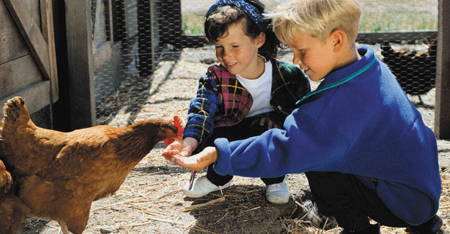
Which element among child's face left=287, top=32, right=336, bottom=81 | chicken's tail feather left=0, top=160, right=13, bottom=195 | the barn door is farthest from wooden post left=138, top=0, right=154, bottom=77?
child's face left=287, top=32, right=336, bottom=81

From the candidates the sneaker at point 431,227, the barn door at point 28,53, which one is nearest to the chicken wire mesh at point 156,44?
the barn door at point 28,53

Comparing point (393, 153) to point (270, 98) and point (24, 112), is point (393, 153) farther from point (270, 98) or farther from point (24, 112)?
point (24, 112)

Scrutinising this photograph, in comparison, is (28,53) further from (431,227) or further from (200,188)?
(431,227)

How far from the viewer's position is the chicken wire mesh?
4.22 m

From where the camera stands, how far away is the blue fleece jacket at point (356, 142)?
4.63 feet

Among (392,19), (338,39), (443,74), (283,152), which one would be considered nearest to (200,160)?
(283,152)

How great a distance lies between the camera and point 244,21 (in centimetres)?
205

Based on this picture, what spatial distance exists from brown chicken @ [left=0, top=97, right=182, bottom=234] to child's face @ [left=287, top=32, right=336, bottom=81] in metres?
0.88

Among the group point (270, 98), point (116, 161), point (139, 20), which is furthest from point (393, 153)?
point (139, 20)

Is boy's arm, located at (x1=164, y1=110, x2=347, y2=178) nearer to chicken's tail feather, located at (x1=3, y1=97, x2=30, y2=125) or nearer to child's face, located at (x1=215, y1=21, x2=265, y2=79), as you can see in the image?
child's face, located at (x1=215, y1=21, x2=265, y2=79)

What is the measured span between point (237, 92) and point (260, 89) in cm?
13

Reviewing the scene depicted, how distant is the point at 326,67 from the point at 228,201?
37.9 inches

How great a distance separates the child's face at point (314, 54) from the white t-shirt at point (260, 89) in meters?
0.65

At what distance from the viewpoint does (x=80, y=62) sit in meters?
2.97
